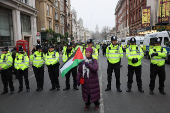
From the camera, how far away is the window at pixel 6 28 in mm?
14916

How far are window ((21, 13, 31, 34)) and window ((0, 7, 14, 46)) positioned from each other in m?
2.76

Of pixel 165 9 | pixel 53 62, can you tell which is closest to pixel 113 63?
pixel 53 62

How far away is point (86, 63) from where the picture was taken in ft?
11.7

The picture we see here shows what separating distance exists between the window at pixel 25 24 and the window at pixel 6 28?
2.76 metres

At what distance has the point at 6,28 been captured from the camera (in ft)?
51.9

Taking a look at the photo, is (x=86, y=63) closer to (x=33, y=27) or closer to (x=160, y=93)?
(x=160, y=93)

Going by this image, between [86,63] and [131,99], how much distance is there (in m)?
2.37

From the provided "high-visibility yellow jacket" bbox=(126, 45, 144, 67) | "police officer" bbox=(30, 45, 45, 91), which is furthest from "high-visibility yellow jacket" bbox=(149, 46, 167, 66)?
"police officer" bbox=(30, 45, 45, 91)

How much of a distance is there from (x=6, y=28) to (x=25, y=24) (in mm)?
4725

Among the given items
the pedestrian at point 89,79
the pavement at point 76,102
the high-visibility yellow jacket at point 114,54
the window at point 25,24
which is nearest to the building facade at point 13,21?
the window at point 25,24

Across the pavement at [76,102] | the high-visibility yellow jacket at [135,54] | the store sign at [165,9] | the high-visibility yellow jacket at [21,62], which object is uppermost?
the store sign at [165,9]

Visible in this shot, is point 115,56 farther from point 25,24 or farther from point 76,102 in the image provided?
point 25,24

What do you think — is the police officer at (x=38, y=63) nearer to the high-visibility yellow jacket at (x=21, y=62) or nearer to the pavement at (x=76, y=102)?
the high-visibility yellow jacket at (x=21, y=62)

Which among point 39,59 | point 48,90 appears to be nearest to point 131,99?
point 48,90
